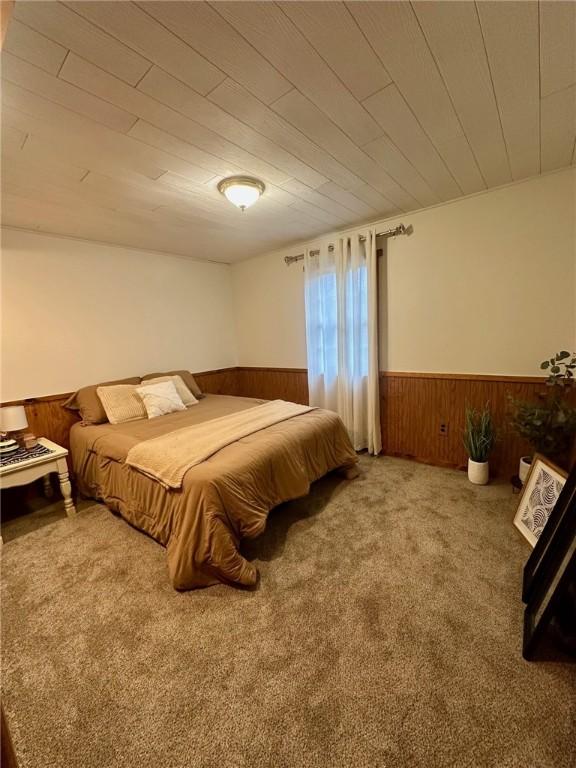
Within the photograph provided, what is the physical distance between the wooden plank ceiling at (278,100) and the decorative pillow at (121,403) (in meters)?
1.50

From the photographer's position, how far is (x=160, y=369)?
3643 millimetres

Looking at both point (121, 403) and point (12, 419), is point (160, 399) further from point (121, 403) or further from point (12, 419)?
point (12, 419)

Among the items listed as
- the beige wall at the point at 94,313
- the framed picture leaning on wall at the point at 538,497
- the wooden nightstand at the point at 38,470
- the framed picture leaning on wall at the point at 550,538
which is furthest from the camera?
the beige wall at the point at 94,313

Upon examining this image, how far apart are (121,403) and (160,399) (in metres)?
0.34

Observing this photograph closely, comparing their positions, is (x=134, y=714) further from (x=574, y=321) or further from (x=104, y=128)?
(x=574, y=321)

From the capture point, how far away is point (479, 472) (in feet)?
8.35

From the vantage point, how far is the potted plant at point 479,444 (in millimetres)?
2490

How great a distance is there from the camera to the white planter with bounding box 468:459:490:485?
2.54 metres

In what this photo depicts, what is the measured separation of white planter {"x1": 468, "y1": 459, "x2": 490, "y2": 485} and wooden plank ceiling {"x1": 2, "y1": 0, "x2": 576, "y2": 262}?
2149 millimetres

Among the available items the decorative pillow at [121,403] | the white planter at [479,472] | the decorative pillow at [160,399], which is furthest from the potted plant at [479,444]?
the decorative pillow at [121,403]

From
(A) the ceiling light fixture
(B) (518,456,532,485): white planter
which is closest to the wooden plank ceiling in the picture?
(A) the ceiling light fixture

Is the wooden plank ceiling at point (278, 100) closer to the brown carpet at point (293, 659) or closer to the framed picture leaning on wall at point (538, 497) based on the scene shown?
the framed picture leaning on wall at point (538, 497)

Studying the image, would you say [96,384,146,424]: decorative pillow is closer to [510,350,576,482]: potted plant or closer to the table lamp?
the table lamp

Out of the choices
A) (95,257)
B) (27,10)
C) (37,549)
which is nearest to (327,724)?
(37,549)
